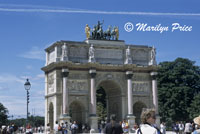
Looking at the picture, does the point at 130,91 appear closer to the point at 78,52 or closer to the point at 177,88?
the point at 78,52

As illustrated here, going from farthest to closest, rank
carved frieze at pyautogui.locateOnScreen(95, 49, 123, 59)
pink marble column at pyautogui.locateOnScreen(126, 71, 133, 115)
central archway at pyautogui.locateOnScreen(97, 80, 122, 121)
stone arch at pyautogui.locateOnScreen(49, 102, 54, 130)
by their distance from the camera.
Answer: central archway at pyautogui.locateOnScreen(97, 80, 122, 121)
stone arch at pyautogui.locateOnScreen(49, 102, 54, 130)
carved frieze at pyautogui.locateOnScreen(95, 49, 123, 59)
pink marble column at pyautogui.locateOnScreen(126, 71, 133, 115)

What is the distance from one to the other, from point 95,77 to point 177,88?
16.3 metres

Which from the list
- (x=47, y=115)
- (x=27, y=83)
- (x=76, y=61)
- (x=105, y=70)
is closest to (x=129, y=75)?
(x=105, y=70)

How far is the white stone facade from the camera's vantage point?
1812 inches

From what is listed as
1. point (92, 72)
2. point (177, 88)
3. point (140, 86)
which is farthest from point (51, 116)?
point (177, 88)

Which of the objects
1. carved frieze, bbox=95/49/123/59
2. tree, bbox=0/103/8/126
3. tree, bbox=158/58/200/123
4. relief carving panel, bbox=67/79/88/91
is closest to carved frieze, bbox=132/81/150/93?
carved frieze, bbox=95/49/123/59

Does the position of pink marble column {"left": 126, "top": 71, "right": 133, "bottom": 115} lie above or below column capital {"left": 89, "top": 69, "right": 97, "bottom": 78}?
below

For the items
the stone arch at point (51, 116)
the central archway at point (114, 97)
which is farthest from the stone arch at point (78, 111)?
the central archway at point (114, 97)

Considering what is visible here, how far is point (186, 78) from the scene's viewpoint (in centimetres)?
5991

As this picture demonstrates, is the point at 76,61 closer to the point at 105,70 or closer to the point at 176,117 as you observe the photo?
the point at 105,70

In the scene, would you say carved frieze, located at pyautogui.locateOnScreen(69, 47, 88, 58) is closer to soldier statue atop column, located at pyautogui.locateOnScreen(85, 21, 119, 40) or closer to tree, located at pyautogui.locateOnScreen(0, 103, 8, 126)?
soldier statue atop column, located at pyautogui.locateOnScreen(85, 21, 119, 40)

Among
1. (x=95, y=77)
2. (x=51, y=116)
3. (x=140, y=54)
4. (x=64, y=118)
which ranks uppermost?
(x=140, y=54)

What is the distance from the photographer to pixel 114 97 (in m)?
50.9

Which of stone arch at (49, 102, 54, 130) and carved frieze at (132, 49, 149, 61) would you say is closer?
stone arch at (49, 102, 54, 130)
